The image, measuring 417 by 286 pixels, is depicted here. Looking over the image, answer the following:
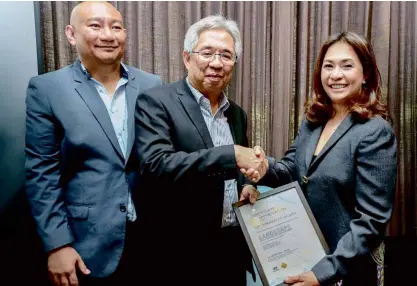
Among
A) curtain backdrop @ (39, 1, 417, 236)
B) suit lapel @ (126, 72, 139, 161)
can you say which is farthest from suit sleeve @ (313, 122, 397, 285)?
curtain backdrop @ (39, 1, 417, 236)

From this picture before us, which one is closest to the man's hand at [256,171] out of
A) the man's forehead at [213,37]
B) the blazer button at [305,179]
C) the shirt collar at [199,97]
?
the blazer button at [305,179]

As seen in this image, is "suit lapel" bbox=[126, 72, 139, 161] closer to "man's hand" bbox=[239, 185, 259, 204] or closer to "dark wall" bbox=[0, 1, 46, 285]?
"man's hand" bbox=[239, 185, 259, 204]

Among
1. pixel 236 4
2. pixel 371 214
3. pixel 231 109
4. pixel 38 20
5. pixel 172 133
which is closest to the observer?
pixel 371 214

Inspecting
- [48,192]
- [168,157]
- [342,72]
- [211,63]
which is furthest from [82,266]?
[342,72]

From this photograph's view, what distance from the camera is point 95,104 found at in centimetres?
136

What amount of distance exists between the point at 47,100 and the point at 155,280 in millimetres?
854

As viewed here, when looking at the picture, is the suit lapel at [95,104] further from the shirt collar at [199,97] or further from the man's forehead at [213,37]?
the man's forehead at [213,37]

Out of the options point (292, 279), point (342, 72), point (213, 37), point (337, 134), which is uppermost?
point (213, 37)

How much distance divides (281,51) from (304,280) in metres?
1.46

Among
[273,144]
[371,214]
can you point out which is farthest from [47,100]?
[273,144]

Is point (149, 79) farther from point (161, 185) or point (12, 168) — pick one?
point (12, 168)

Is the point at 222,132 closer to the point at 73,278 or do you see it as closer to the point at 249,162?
the point at 249,162

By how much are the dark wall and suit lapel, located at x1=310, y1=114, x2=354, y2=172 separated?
1364 mm

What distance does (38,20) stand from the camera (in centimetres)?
195
